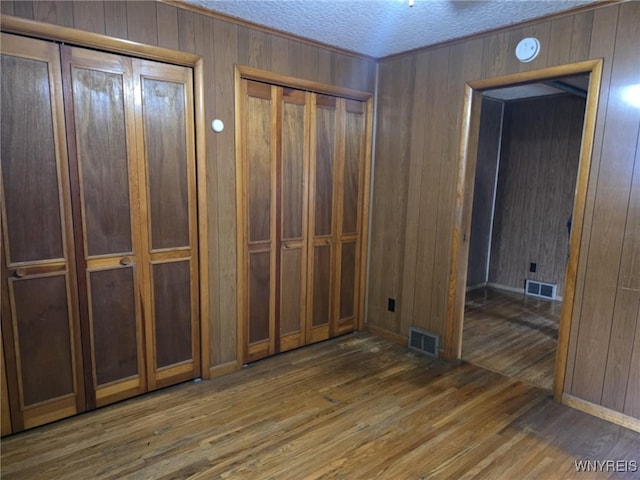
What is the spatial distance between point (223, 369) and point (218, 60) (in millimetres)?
2152

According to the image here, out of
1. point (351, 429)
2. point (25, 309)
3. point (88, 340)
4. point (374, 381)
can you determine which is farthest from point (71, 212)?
point (374, 381)

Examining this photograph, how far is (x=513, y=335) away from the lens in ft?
12.5

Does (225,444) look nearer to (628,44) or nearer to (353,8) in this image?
(353,8)

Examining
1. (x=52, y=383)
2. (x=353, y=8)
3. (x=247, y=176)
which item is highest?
(x=353, y=8)

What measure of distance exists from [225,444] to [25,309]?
130 cm

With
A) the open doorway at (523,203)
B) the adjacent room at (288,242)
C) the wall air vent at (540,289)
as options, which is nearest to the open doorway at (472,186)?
the adjacent room at (288,242)

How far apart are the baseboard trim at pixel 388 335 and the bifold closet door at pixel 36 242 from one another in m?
2.41

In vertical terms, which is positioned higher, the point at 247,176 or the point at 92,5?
the point at 92,5

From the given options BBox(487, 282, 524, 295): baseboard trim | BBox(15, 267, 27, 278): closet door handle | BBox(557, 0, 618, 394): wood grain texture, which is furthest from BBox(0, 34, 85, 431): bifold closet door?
BBox(487, 282, 524, 295): baseboard trim

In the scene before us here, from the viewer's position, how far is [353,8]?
2.46 m

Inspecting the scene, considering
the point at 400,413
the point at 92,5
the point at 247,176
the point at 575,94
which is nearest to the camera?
the point at 92,5

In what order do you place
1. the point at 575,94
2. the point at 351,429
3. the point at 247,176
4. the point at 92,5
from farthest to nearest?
the point at 575,94, the point at 247,176, the point at 351,429, the point at 92,5

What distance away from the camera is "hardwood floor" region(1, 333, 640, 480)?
2.03m

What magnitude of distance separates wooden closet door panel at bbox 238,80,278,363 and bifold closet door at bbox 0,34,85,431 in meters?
1.09
